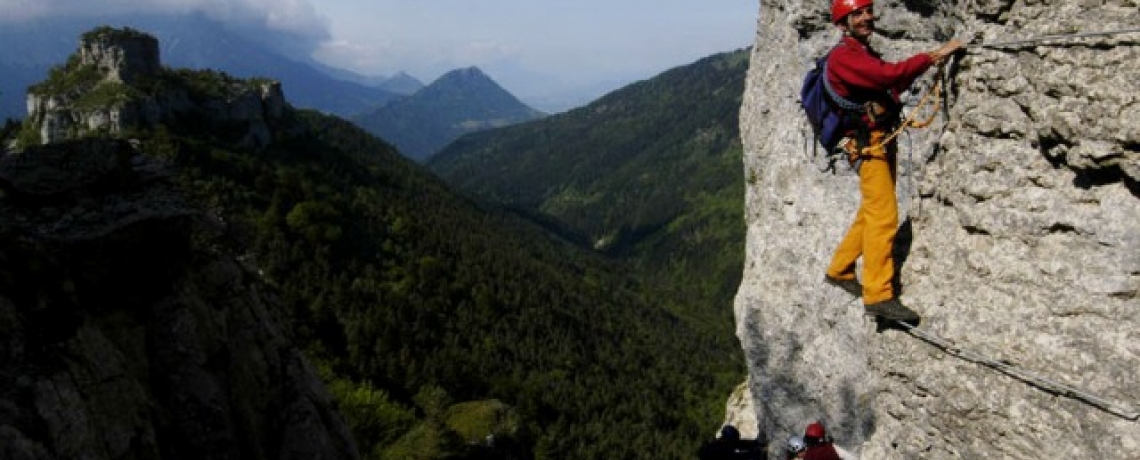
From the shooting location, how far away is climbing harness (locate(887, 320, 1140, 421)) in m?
6.04

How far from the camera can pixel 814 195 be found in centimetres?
1080

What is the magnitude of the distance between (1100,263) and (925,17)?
148 inches

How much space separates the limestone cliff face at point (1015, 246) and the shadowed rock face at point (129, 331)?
391 inches

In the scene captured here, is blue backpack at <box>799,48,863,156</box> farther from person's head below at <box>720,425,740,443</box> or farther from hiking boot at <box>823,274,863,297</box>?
person's head below at <box>720,425,740,443</box>

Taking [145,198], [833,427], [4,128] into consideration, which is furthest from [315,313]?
[833,427]

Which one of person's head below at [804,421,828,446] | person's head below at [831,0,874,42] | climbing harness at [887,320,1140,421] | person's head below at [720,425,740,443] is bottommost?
person's head below at [720,425,740,443]

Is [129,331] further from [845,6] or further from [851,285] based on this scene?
[845,6]

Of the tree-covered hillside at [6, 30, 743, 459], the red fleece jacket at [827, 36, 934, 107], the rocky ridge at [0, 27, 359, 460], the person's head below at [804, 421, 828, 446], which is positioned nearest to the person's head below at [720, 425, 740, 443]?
the person's head below at [804, 421, 828, 446]

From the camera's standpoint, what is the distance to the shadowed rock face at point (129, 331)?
950cm

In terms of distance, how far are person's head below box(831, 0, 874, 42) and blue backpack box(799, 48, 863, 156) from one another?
37cm

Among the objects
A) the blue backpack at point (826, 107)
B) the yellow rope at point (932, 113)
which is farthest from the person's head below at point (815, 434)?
the yellow rope at point (932, 113)

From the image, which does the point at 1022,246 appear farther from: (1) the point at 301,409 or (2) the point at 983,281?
(1) the point at 301,409

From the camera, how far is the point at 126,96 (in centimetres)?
9894

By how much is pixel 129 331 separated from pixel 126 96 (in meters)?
103
